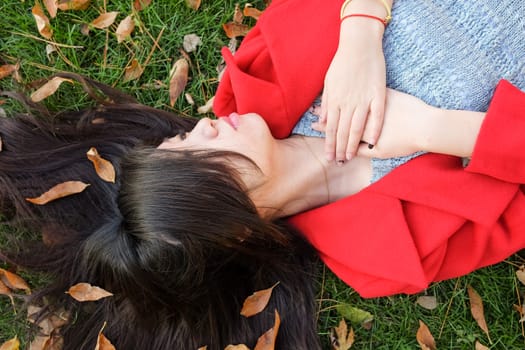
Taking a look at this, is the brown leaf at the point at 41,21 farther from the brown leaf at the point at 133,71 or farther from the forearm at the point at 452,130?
the forearm at the point at 452,130

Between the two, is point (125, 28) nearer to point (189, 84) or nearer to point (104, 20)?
point (104, 20)

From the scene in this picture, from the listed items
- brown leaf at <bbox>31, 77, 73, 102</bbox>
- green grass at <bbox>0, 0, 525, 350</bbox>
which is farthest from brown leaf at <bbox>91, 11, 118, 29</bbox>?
brown leaf at <bbox>31, 77, 73, 102</bbox>

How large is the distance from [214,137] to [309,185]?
457 mm

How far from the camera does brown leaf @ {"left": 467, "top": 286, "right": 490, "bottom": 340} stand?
8.61ft

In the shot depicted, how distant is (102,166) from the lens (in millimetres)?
2068

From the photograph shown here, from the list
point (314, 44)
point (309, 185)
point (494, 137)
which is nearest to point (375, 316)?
point (309, 185)

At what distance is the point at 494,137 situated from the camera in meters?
1.86

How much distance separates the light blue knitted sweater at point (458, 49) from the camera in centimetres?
195

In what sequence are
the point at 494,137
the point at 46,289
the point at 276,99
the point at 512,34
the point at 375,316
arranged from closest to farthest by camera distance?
the point at 494,137 < the point at 512,34 < the point at 276,99 < the point at 46,289 < the point at 375,316

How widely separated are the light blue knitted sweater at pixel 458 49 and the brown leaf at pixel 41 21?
1.71m

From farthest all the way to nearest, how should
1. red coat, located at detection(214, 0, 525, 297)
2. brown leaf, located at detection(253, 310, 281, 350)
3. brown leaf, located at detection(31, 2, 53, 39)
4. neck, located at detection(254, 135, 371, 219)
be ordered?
brown leaf, located at detection(31, 2, 53, 39)
brown leaf, located at detection(253, 310, 281, 350)
neck, located at detection(254, 135, 371, 219)
red coat, located at detection(214, 0, 525, 297)

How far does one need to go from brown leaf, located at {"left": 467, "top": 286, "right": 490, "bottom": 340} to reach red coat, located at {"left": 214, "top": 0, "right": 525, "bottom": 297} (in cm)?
54

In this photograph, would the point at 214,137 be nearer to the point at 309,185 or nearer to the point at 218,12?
the point at 309,185

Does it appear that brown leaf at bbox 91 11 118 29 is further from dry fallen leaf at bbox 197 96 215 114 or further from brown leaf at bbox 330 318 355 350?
brown leaf at bbox 330 318 355 350
